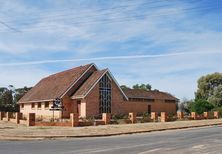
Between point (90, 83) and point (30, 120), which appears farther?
point (90, 83)

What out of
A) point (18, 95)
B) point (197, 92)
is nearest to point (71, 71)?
point (18, 95)

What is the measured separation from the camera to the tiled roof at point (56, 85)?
5181 centimetres

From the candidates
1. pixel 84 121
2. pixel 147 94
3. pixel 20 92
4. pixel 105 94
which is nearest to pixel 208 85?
pixel 147 94

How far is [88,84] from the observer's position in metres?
50.0

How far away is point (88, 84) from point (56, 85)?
7209 mm

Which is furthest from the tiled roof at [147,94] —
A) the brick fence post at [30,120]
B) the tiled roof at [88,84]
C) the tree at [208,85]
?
the brick fence post at [30,120]

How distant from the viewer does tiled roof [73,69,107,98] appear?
48.9 metres

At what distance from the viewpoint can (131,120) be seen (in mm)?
40281

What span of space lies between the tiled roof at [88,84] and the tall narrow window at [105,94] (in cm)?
71

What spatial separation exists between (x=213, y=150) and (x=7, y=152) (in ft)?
26.2

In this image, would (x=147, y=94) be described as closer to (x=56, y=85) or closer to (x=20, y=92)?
(x=56, y=85)

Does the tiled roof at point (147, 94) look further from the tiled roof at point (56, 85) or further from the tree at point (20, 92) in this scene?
the tree at point (20, 92)

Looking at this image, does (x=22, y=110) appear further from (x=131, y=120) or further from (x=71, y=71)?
(x=131, y=120)

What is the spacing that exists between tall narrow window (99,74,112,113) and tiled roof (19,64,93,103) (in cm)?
316
